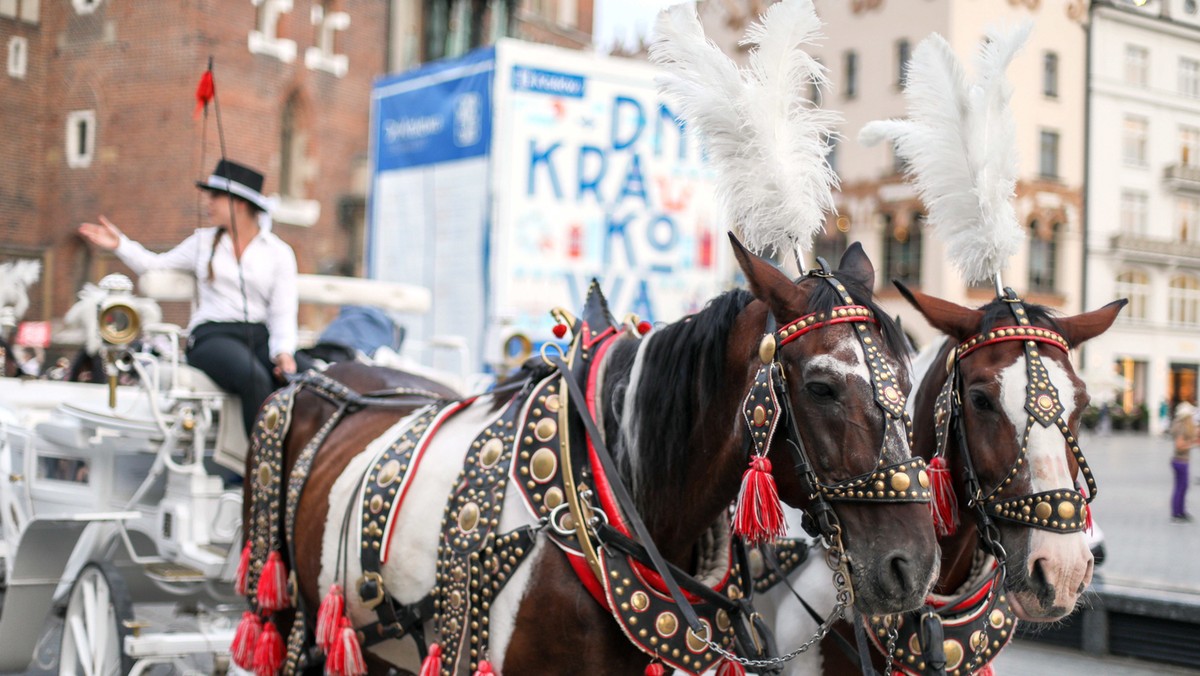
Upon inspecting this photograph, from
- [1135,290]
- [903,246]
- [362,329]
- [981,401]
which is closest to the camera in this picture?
[981,401]

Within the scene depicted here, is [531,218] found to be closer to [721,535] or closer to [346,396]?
[346,396]

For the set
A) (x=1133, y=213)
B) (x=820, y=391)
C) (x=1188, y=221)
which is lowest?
(x=820, y=391)

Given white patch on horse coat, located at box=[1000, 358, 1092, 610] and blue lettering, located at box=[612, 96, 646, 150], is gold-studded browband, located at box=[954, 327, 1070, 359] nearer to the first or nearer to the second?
white patch on horse coat, located at box=[1000, 358, 1092, 610]

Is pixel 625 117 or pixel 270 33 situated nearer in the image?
pixel 625 117

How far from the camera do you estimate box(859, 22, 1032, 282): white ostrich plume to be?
10.6ft

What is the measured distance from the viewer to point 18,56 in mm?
17344

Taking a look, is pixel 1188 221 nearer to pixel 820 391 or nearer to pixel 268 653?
pixel 268 653

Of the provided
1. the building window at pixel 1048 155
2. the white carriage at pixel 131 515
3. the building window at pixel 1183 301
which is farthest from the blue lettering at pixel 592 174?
the building window at pixel 1048 155

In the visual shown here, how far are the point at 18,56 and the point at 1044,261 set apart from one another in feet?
84.0

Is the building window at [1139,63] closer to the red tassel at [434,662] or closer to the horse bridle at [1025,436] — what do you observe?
the horse bridle at [1025,436]

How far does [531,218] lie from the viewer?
315 inches

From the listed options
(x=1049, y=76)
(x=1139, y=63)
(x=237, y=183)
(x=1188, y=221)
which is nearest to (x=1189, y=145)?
(x=1139, y=63)

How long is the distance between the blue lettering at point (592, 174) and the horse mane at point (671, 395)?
5.56 m

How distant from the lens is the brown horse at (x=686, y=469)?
7.32 feet
